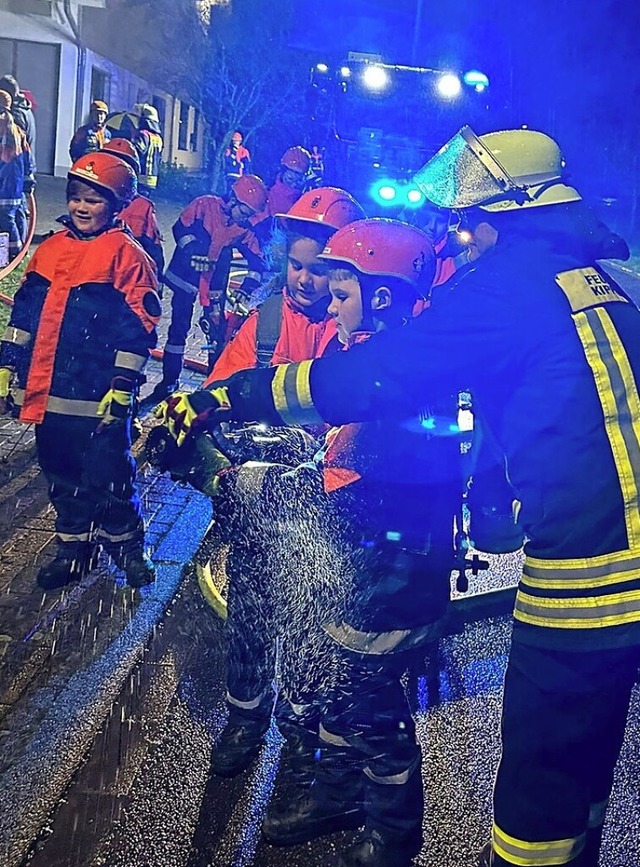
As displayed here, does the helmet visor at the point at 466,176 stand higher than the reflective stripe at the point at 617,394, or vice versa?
the helmet visor at the point at 466,176

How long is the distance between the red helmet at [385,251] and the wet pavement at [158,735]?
1.56 meters

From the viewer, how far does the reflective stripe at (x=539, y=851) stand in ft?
6.54

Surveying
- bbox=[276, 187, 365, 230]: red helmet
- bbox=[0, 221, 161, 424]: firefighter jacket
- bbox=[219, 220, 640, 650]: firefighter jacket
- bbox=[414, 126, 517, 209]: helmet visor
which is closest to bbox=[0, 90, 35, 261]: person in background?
bbox=[0, 221, 161, 424]: firefighter jacket

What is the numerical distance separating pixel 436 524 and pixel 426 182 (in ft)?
2.88

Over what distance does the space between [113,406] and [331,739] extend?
1725 mm

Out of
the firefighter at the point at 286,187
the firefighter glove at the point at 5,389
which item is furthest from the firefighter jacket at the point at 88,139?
the firefighter glove at the point at 5,389

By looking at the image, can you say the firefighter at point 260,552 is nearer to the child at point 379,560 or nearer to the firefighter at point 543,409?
the child at point 379,560

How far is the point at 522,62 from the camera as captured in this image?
12578 mm

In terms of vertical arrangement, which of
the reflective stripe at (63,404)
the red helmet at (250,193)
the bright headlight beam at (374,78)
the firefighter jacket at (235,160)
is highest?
the bright headlight beam at (374,78)

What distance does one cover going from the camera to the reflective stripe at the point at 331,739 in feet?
7.91

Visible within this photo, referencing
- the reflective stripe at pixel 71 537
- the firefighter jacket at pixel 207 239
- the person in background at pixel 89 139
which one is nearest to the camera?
the reflective stripe at pixel 71 537

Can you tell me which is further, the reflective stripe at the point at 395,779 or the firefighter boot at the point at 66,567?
the firefighter boot at the point at 66,567

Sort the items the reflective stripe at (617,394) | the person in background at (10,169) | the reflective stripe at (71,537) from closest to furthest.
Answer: the reflective stripe at (617,394) < the reflective stripe at (71,537) < the person in background at (10,169)

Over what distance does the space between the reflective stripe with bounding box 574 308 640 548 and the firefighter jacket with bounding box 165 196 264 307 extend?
4.68 m
